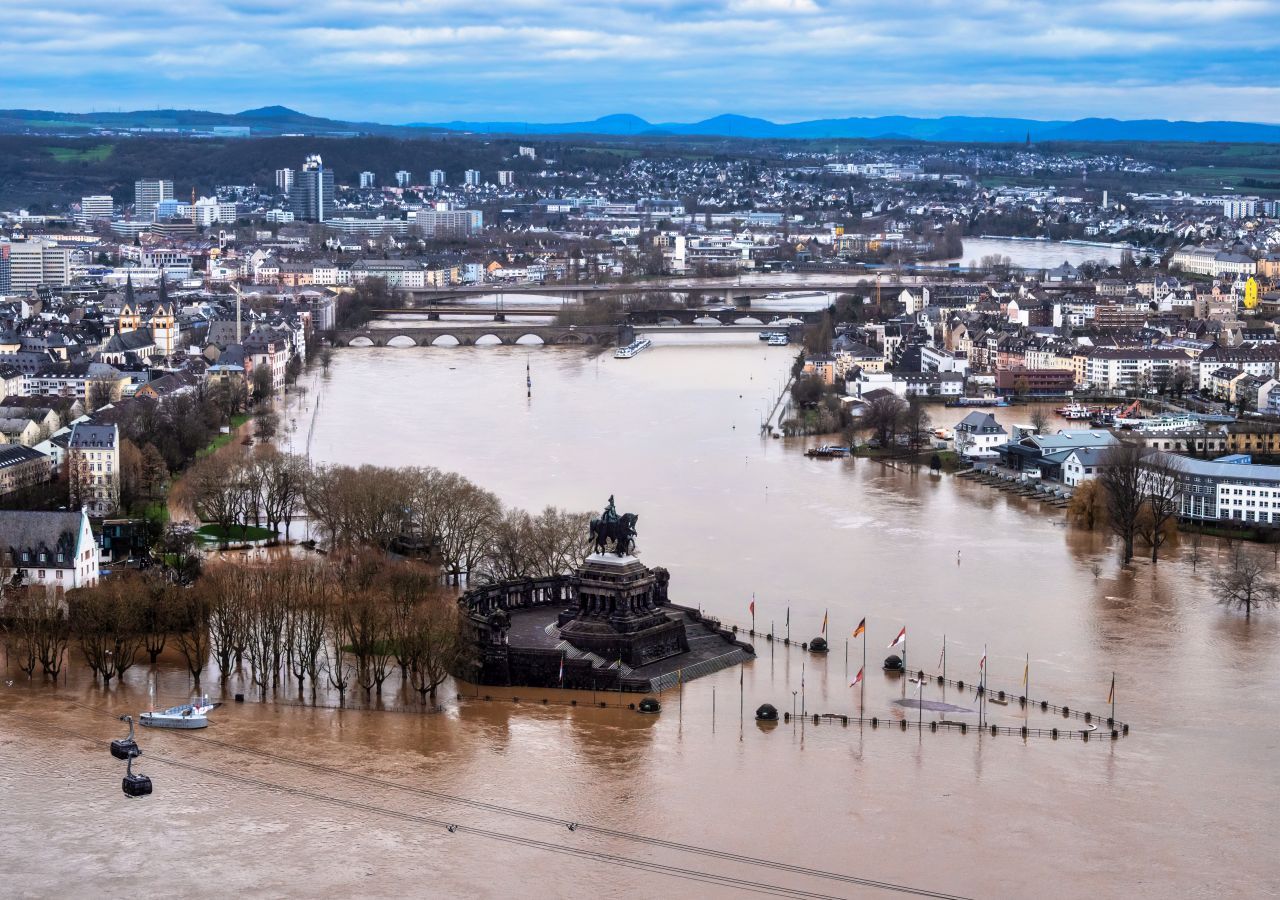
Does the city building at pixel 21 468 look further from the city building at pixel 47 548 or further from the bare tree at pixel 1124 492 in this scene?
the bare tree at pixel 1124 492

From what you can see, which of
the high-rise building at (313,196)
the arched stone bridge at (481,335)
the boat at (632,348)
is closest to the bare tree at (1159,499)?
the boat at (632,348)

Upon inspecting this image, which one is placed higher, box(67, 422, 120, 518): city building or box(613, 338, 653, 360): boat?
box(67, 422, 120, 518): city building

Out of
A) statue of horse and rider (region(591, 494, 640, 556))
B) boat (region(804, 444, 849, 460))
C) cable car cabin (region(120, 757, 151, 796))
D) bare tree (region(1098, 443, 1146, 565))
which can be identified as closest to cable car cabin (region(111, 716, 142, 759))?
cable car cabin (region(120, 757, 151, 796))

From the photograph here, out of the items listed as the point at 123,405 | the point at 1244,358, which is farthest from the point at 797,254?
the point at 123,405

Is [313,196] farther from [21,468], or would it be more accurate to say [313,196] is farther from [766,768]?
[766,768]

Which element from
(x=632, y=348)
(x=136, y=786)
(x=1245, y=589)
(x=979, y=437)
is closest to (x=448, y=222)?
(x=632, y=348)

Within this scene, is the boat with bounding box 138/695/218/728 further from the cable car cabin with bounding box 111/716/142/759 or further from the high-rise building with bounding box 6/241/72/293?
the high-rise building with bounding box 6/241/72/293

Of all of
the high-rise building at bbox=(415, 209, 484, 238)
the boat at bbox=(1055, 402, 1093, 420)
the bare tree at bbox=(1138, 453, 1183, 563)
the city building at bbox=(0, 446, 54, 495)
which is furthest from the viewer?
the high-rise building at bbox=(415, 209, 484, 238)
